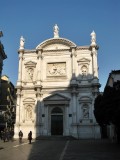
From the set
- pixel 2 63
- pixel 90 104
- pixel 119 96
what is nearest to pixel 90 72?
pixel 90 104

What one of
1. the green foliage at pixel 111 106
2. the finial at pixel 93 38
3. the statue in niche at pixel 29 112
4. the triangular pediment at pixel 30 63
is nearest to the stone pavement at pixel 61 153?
the green foliage at pixel 111 106

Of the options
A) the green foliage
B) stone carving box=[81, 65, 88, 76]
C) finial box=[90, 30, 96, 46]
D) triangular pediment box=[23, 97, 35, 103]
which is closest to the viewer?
the green foliage

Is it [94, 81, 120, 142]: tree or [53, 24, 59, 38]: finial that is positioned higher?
[53, 24, 59, 38]: finial

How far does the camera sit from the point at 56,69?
4481cm

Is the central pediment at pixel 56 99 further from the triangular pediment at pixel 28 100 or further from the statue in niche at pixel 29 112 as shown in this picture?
the statue in niche at pixel 29 112

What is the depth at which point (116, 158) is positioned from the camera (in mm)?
15781

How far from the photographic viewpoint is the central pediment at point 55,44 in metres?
45.4

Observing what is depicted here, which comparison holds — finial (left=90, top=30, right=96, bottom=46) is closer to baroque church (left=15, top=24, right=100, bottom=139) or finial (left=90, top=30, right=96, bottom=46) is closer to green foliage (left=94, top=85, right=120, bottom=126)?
baroque church (left=15, top=24, right=100, bottom=139)

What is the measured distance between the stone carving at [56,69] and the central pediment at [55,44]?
3056 mm

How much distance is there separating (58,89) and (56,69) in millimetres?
3681

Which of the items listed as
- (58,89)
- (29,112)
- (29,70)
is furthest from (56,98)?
(29,70)

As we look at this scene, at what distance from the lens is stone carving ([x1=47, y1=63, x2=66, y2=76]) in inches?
1753

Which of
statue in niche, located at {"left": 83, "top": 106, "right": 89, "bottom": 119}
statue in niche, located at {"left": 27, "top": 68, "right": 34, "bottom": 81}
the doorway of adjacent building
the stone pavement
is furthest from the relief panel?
the stone pavement

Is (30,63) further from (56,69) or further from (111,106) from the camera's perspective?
(111,106)
